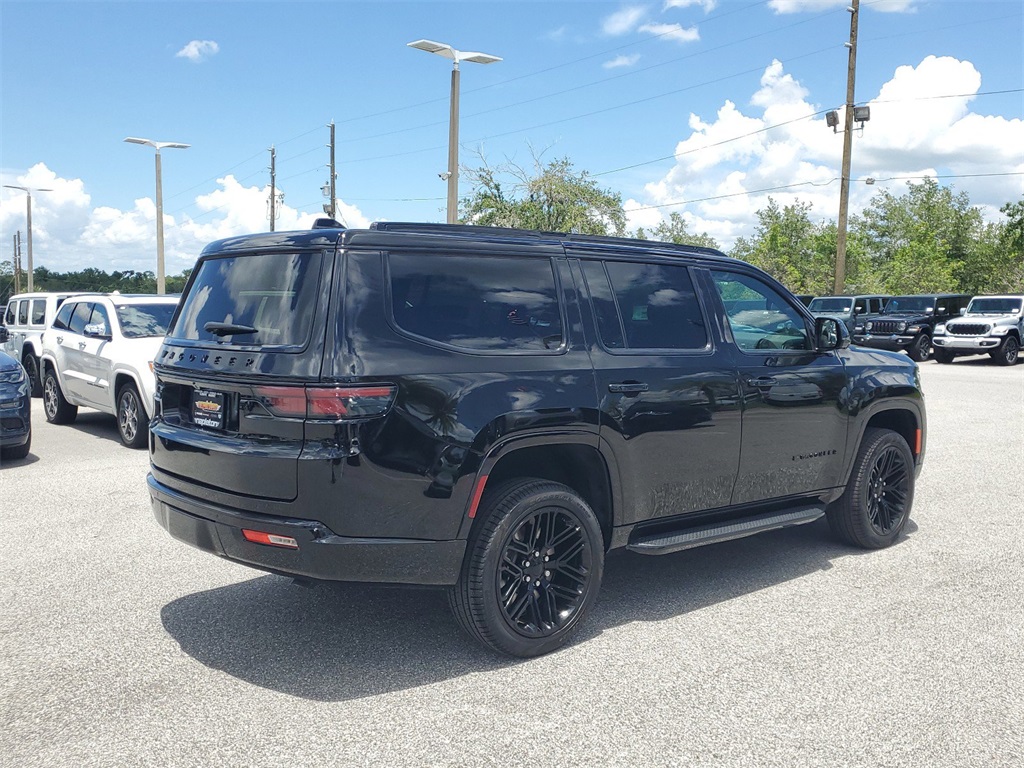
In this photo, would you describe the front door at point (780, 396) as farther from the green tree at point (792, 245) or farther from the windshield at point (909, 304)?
the green tree at point (792, 245)

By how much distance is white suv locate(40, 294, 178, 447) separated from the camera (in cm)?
1011

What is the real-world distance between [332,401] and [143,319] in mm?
8328

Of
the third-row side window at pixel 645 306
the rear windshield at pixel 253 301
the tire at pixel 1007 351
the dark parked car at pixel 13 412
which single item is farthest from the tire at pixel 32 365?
the tire at pixel 1007 351

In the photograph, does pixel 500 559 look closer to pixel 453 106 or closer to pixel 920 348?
pixel 453 106

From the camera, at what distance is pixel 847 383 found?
226 inches

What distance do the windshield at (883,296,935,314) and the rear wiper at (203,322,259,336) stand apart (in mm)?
25637

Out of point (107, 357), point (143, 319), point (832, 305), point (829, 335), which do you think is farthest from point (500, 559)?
point (832, 305)

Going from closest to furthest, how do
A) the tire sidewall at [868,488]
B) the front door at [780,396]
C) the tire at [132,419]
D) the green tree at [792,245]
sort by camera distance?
the front door at [780,396] → the tire sidewall at [868,488] → the tire at [132,419] → the green tree at [792,245]

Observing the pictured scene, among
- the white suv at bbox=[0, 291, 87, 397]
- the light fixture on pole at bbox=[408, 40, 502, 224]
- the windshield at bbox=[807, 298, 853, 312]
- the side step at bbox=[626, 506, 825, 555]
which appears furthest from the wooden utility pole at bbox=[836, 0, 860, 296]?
the side step at bbox=[626, 506, 825, 555]

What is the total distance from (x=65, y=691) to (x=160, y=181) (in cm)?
3138

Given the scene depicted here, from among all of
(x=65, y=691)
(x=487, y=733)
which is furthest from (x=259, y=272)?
(x=487, y=733)

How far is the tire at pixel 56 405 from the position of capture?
1251cm

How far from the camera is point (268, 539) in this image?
3.83 m

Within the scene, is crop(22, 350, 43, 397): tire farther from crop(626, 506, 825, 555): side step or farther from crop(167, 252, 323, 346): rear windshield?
crop(626, 506, 825, 555): side step
